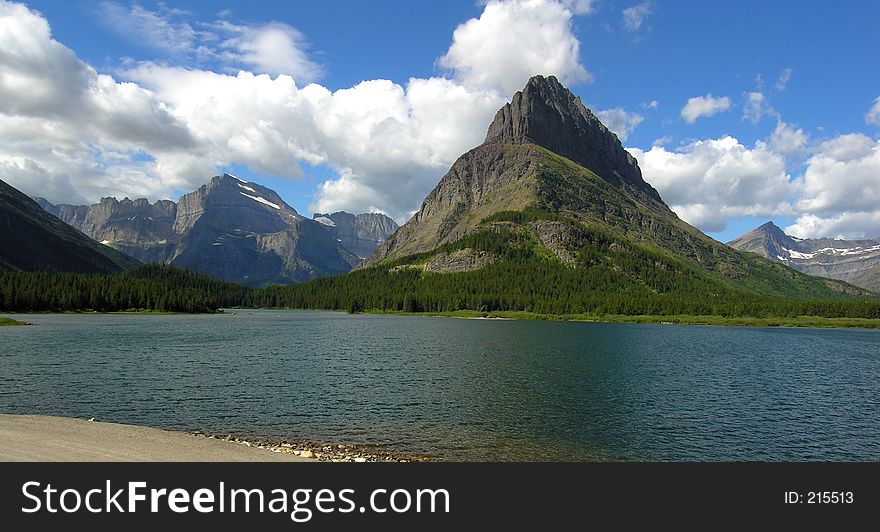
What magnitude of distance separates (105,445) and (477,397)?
135ft

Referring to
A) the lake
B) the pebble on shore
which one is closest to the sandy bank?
the pebble on shore

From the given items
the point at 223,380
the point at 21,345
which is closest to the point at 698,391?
the point at 223,380

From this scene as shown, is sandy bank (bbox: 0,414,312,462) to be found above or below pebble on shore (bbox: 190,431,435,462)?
above

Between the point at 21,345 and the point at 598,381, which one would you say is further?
the point at 21,345

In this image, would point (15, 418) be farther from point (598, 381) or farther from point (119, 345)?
point (119, 345)

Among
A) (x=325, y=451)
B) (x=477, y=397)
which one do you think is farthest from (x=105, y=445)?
(x=477, y=397)

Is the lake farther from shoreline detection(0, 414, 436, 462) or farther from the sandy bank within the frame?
the sandy bank

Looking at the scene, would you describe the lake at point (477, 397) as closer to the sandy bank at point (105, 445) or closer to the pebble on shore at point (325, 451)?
the pebble on shore at point (325, 451)

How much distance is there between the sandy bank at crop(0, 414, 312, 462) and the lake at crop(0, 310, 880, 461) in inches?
232

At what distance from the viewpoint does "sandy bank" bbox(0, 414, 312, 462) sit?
3125 cm

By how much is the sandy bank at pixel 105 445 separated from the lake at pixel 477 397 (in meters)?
5.88
